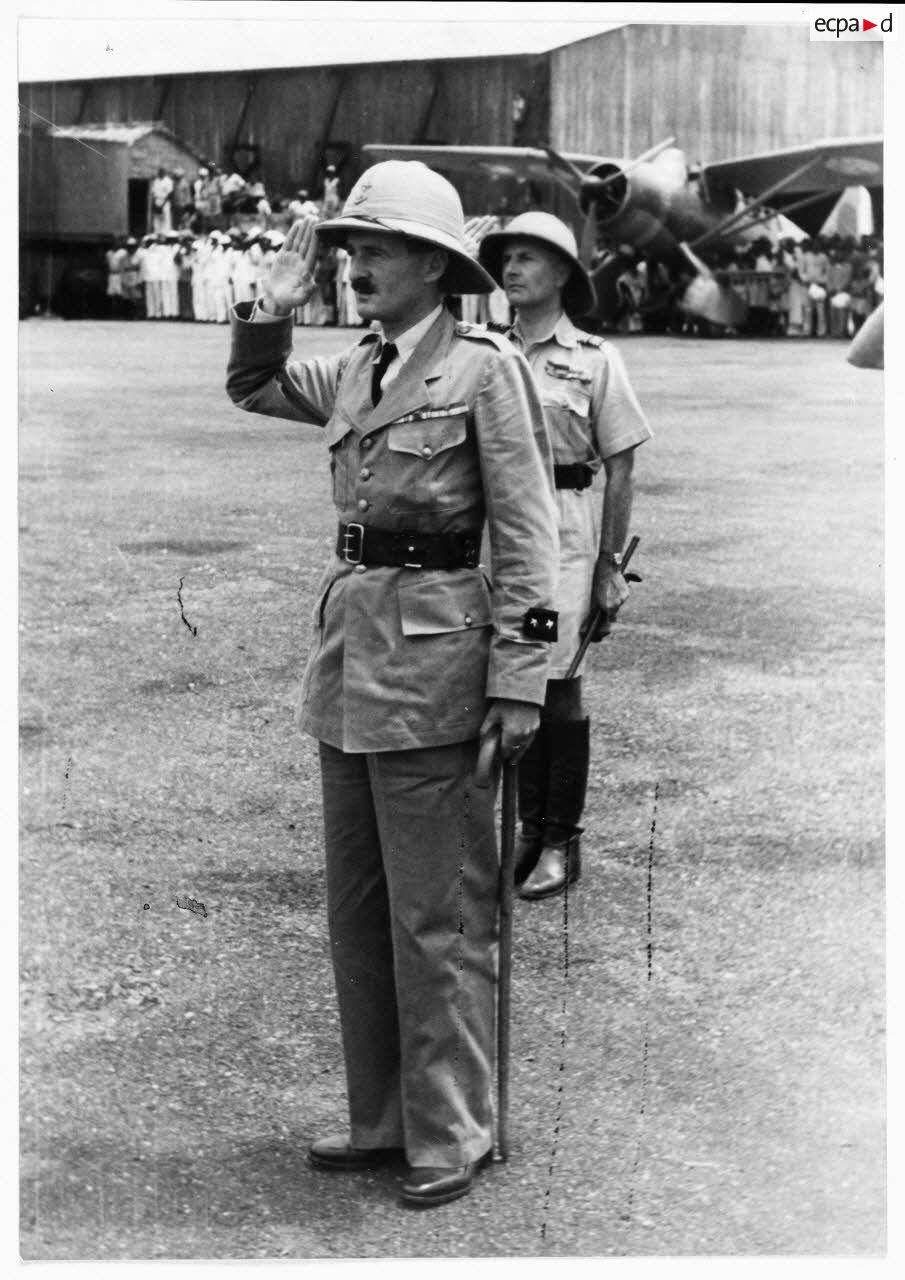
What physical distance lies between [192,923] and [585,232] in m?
23.2

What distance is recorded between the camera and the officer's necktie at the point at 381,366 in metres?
3.63

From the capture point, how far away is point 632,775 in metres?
6.32

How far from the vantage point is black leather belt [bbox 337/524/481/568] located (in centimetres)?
355

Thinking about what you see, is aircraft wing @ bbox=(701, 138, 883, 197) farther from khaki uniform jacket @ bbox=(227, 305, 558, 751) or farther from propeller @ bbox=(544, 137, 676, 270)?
khaki uniform jacket @ bbox=(227, 305, 558, 751)

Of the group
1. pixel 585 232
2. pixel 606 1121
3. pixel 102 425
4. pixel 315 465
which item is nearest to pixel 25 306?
pixel 585 232

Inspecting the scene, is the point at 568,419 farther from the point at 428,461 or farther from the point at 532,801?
the point at 428,461

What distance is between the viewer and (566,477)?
17.5ft

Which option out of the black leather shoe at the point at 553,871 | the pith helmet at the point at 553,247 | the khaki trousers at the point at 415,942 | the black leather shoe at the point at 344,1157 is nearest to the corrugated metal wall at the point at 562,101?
the pith helmet at the point at 553,247

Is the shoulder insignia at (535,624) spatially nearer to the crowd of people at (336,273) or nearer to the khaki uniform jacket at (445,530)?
the khaki uniform jacket at (445,530)

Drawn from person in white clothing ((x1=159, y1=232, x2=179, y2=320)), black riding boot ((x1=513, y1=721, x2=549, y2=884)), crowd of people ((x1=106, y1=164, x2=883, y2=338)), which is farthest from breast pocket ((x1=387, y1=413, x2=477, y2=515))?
person in white clothing ((x1=159, y1=232, x2=179, y2=320))

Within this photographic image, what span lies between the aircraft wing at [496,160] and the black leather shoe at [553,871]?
82.5 feet

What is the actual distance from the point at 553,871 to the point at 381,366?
7.03 feet

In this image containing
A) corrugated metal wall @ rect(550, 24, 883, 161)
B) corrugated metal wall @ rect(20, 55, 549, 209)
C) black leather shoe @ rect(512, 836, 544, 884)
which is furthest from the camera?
corrugated metal wall @ rect(20, 55, 549, 209)

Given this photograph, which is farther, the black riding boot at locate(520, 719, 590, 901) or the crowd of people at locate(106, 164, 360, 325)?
the crowd of people at locate(106, 164, 360, 325)
